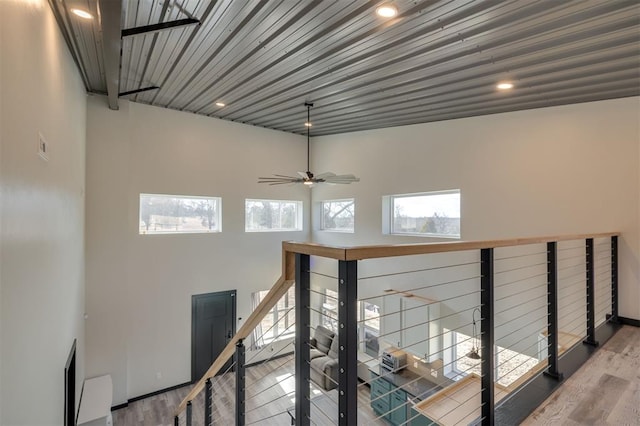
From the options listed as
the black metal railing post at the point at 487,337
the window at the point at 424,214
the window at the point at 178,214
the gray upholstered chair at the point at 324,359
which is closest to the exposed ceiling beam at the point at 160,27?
the black metal railing post at the point at 487,337

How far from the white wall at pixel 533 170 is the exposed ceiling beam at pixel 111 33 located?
4654 mm

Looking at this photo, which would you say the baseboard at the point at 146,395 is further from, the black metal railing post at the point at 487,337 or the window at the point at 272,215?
the black metal railing post at the point at 487,337

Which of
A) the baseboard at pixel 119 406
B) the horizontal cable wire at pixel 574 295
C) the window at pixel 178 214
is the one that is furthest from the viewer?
the window at pixel 178 214

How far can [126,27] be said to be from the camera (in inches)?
124

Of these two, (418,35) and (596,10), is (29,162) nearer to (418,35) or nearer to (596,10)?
(418,35)

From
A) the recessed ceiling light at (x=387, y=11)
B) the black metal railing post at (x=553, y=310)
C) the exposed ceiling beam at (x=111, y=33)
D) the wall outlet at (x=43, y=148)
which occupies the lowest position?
the black metal railing post at (x=553, y=310)

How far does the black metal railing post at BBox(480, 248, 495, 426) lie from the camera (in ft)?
5.31

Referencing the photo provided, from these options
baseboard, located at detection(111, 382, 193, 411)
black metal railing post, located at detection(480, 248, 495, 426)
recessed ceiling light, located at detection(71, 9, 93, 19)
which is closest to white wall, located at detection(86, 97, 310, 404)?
baseboard, located at detection(111, 382, 193, 411)

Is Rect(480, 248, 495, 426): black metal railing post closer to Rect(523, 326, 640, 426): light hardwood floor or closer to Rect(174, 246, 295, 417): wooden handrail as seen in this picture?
Rect(523, 326, 640, 426): light hardwood floor

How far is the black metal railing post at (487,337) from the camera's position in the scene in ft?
5.31

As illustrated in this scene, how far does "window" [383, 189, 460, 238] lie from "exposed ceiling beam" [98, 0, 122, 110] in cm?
493

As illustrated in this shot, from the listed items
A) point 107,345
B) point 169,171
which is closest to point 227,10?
point 169,171

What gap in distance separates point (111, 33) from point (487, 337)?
3742 mm

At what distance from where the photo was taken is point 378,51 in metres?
3.25
